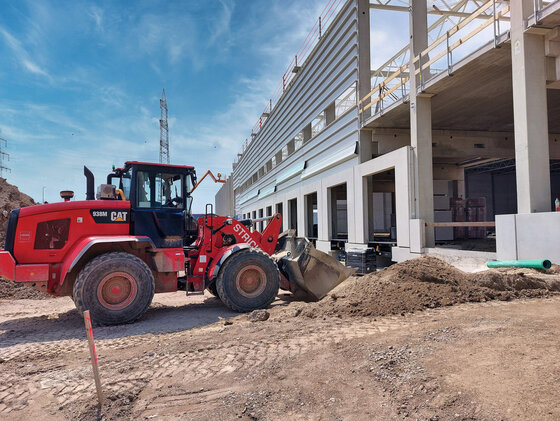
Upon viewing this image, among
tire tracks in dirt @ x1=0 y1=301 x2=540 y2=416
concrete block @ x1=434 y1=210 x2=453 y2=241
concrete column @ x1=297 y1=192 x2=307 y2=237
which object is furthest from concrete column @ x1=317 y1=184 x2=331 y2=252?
tire tracks in dirt @ x1=0 y1=301 x2=540 y2=416

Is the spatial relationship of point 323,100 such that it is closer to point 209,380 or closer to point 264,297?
point 264,297

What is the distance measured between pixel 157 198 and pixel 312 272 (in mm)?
3633

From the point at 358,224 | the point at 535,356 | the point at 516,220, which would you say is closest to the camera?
the point at 535,356

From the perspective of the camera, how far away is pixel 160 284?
7.72 m

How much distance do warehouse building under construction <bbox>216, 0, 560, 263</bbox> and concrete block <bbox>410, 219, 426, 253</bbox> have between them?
0.04 meters

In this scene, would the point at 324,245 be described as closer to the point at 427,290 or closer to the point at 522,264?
the point at 522,264

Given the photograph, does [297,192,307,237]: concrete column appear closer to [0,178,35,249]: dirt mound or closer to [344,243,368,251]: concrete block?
[344,243,368,251]: concrete block

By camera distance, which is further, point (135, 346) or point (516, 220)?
point (516, 220)

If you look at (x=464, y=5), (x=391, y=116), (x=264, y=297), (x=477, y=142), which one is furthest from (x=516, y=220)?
(x=464, y=5)

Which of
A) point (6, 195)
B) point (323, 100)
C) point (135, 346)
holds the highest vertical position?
point (323, 100)

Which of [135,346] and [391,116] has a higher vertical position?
[391,116]

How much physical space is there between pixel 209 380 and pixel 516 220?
6.63 meters

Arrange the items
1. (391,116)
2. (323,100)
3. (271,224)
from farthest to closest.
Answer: (323,100) < (391,116) < (271,224)

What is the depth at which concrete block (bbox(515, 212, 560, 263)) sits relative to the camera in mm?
6754
